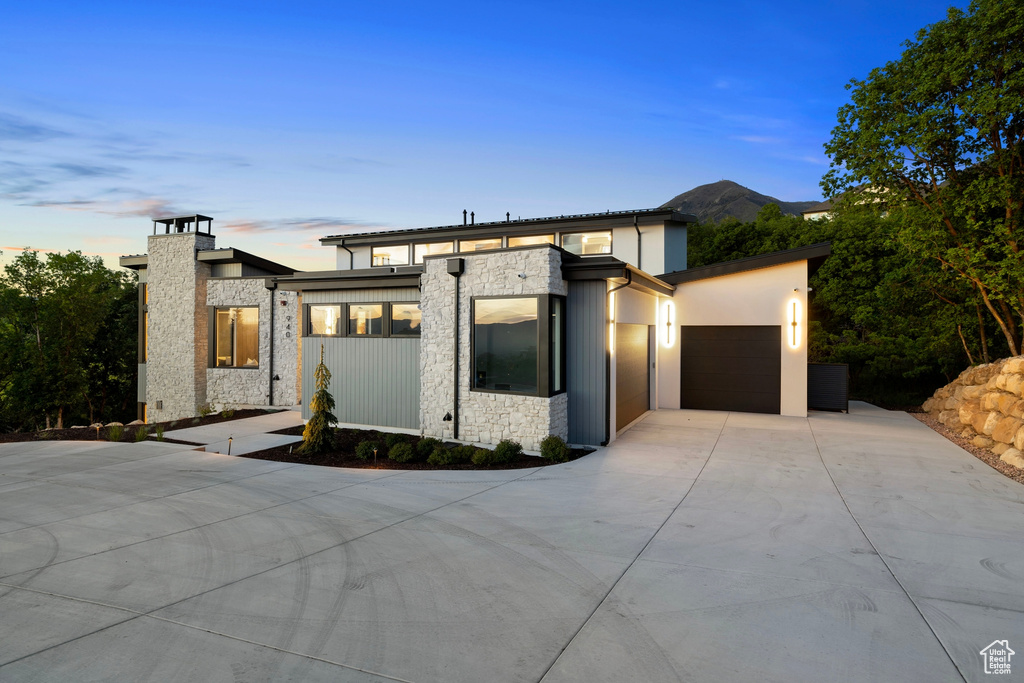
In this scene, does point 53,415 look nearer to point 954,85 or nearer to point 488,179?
point 488,179

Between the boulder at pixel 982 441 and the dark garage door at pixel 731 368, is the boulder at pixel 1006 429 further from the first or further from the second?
the dark garage door at pixel 731 368

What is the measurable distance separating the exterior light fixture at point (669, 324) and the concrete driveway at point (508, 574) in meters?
7.38

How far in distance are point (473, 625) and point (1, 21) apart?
58.2 feet

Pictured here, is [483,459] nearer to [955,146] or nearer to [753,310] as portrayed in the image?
[753,310]

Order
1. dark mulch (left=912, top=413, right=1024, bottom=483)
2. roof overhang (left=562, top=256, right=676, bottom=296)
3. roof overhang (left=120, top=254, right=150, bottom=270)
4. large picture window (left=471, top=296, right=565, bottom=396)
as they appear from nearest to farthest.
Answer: dark mulch (left=912, top=413, right=1024, bottom=483) → large picture window (left=471, top=296, right=565, bottom=396) → roof overhang (left=562, top=256, right=676, bottom=296) → roof overhang (left=120, top=254, right=150, bottom=270)

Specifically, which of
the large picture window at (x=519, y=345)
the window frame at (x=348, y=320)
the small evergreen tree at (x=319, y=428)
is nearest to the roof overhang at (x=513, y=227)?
the window frame at (x=348, y=320)

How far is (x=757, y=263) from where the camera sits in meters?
14.6

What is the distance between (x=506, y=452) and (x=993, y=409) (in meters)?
10.1

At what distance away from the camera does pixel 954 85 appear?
12.5 metres

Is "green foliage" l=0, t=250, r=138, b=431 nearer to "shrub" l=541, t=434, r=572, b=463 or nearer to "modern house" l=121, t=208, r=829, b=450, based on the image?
"modern house" l=121, t=208, r=829, b=450

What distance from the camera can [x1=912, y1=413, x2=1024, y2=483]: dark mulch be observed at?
8.70m

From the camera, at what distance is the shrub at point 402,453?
30.8 feet

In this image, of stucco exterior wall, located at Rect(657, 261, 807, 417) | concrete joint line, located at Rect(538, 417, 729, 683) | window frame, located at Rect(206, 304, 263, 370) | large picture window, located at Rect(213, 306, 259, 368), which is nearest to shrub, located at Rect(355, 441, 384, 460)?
concrete joint line, located at Rect(538, 417, 729, 683)

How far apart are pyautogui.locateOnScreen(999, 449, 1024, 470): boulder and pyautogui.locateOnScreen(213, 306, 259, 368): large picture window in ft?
58.8
